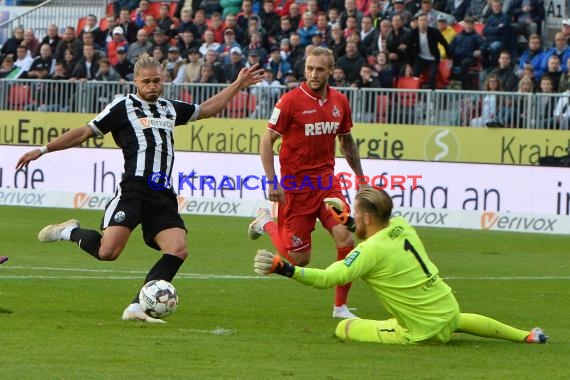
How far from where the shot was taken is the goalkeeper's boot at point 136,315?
35.0 ft

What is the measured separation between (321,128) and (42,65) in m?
19.7

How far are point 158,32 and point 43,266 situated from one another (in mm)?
15931

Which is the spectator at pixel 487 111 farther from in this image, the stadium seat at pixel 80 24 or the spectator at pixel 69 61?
the stadium seat at pixel 80 24

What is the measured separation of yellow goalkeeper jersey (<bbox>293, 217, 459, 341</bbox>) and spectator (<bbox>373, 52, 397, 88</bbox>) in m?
18.0

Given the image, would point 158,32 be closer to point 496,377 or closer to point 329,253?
point 329,253

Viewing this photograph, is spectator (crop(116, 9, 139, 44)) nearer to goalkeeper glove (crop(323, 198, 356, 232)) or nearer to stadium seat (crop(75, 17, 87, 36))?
stadium seat (crop(75, 17, 87, 36))

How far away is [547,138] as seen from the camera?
79.4 ft

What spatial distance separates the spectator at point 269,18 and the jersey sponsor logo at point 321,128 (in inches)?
726

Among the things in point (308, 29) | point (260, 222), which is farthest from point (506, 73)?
point (260, 222)

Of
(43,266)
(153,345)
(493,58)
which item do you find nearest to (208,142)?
(493,58)

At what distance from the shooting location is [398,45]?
90.2 feet

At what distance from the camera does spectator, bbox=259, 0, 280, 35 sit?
30453 mm

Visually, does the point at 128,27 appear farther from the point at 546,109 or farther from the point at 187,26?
the point at 546,109

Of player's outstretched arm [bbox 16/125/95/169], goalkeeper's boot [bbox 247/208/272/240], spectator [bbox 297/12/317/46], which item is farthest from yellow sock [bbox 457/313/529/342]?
spectator [bbox 297/12/317/46]
